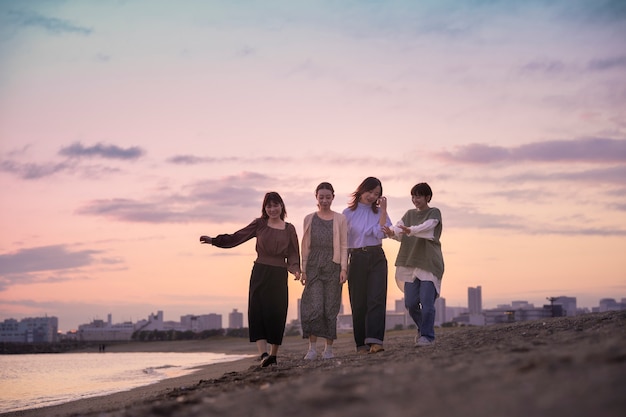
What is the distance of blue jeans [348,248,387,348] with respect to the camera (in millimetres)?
10734

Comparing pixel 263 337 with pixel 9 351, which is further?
pixel 9 351

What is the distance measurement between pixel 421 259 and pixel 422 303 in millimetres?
637

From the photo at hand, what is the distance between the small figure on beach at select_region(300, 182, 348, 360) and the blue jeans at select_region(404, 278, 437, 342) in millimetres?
1055

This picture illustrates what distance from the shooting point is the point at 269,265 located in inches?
413

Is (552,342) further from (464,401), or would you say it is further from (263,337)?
(263,337)

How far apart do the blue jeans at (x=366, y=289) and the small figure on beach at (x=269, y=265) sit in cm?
89

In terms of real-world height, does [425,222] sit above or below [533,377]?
above

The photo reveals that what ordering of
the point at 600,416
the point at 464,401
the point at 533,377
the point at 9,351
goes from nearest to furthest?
the point at 600,416 < the point at 464,401 < the point at 533,377 < the point at 9,351

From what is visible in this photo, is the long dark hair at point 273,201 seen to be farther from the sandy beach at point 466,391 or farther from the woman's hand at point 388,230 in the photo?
the sandy beach at point 466,391

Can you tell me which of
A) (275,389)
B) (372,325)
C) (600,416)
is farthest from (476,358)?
(372,325)

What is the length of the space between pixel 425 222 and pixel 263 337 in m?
2.79

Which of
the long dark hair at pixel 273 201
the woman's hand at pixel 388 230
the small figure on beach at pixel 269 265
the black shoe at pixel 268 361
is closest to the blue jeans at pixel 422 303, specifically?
the woman's hand at pixel 388 230

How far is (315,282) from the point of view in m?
10.7

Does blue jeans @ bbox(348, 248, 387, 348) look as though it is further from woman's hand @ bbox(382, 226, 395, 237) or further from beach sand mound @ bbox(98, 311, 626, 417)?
beach sand mound @ bbox(98, 311, 626, 417)
